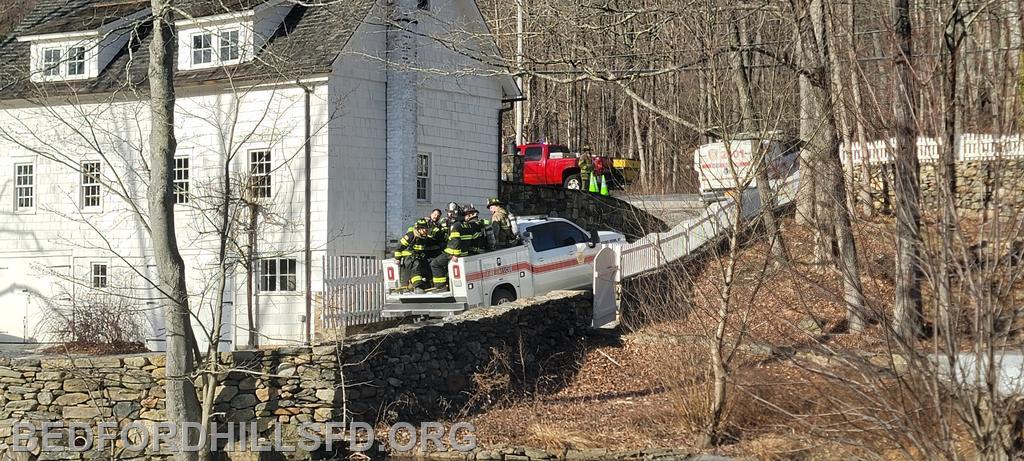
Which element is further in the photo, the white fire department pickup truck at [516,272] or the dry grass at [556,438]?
the white fire department pickup truck at [516,272]

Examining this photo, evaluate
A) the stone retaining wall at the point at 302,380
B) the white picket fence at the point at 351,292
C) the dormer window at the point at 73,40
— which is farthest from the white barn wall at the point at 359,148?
the stone retaining wall at the point at 302,380

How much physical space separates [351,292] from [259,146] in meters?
4.49

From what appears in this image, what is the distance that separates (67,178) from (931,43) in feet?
72.0

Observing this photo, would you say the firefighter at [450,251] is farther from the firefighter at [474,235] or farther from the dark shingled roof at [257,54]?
the dark shingled roof at [257,54]

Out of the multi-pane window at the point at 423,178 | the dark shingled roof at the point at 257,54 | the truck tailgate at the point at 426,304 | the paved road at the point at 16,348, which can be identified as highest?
the dark shingled roof at the point at 257,54

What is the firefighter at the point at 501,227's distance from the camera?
19.5 m

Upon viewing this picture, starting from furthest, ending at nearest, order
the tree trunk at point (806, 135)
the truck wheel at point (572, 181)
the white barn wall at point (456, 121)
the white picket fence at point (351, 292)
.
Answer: the truck wheel at point (572, 181) < the white barn wall at point (456, 121) < the white picket fence at point (351, 292) < the tree trunk at point (806, 135)

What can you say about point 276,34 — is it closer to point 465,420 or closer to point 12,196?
point 12,196

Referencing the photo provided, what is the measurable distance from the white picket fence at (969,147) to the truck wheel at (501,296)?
1155cm

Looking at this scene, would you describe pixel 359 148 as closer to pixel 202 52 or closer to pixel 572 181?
pixel 202 52

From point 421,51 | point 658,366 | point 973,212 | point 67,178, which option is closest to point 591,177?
point 421,51

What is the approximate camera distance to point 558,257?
68.6 feet

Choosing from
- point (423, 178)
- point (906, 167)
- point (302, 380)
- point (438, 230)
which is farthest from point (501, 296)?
point (906, 167)

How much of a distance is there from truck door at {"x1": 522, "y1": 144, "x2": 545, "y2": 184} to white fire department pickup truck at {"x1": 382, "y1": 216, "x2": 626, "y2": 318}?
14570 millimetres
